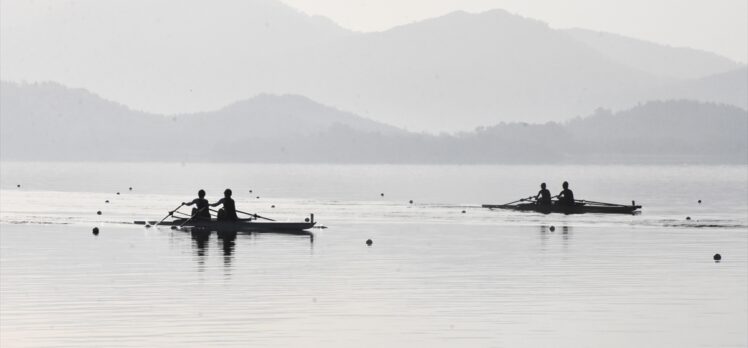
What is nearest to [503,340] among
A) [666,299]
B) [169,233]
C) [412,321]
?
[412,321]

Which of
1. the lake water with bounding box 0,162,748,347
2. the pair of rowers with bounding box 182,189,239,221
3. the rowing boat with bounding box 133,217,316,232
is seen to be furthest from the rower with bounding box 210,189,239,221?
the lake water with bounding box 0,162,748,347

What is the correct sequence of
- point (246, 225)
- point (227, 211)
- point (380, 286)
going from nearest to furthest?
point (380, 286)
point (227, 211)
point (246, 225)

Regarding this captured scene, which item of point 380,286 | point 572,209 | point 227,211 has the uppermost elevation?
point 572,209

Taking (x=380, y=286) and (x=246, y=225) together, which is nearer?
(x=380, y=286)

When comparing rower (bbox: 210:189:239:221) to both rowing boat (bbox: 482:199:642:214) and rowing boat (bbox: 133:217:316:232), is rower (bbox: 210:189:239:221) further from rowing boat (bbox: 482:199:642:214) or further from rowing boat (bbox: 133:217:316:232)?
rowing boat (bbox: 482:199:642:214)

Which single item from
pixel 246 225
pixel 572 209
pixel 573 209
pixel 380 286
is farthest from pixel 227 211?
pixel 573 209

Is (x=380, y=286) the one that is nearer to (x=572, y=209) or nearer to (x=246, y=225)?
(x=246, y=225)

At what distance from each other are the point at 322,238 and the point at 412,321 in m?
27.8

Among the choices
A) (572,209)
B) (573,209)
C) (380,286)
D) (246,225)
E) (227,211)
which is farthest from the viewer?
(573,209)

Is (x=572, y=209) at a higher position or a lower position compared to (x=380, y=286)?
higher

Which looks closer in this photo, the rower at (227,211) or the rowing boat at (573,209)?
the rower at (227,211)

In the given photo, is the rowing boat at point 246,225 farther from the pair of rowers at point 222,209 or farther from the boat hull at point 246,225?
the pair of rowers at point 222,209

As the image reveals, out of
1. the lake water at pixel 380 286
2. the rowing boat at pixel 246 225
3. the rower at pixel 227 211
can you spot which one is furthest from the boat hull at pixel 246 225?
the lake water at pixel 380 286

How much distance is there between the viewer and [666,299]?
3466 centimetres
